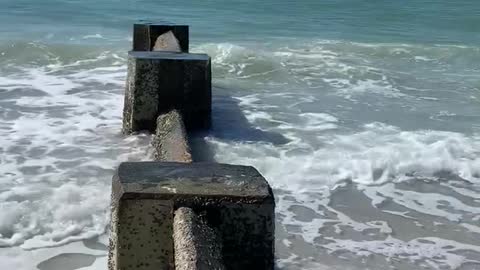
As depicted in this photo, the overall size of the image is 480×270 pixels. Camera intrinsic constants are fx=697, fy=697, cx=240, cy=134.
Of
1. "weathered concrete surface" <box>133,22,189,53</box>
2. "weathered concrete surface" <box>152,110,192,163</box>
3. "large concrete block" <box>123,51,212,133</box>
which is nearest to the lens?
"weathered concrete surface" <box>152,110,192,163</box>

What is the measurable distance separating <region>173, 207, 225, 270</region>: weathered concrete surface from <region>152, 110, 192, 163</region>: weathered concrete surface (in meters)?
1.31

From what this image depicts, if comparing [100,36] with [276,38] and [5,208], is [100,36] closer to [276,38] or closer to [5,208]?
[276,38]

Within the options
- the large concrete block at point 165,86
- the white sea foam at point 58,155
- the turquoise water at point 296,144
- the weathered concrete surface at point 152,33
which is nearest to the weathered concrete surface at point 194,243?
the turquoise water at point 296,144

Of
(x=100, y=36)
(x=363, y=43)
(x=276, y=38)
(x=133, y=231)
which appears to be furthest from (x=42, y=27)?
(x=133, y=231)

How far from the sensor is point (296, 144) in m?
6.53

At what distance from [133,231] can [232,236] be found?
360mm

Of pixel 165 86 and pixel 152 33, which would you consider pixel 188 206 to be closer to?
pixel 165 86

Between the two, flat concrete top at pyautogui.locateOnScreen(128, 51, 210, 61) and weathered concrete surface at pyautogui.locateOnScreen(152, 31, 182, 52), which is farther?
weathered concrete surface at pyautogui.locateOnScreen(152, 31, 182, 52)

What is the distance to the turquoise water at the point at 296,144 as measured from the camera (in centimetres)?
436

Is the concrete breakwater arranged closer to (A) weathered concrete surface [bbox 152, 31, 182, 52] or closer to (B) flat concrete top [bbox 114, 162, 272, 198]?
(B) flat concrete top [bbox 114, 162, 272, 198]

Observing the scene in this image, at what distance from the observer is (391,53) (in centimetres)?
1415

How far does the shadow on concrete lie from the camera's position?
229 inches

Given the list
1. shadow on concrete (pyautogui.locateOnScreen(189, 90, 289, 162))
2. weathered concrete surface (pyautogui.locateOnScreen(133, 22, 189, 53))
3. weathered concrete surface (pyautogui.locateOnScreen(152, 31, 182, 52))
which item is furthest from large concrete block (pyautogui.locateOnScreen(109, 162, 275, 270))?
weathered concrete surface (pyautogui.locateOnScreen(133, 22, 189, 53))

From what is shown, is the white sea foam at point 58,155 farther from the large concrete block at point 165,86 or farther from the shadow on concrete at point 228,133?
the shadow on concrete at point 228,133
